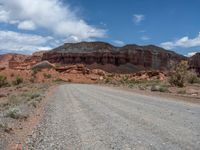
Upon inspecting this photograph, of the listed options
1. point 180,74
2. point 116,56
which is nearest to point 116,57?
point 116,56

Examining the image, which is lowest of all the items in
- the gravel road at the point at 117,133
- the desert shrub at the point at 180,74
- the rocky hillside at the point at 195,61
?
the gravel road at the point at 117,133

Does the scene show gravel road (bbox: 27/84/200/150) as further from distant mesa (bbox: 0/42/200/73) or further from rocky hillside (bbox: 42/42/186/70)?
rocky hillside (bbox: 42/42/186/70)

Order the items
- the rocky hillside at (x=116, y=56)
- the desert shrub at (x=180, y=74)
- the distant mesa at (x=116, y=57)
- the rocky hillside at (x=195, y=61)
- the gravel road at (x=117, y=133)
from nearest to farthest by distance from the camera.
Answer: the gravel road at (x=117, y=133) < the desert shrub at (x=180, y=74) < the rocky hillside at (x=195, y=61) < the distant mesa at (x=116, y=57) < the rocky hillside at (x=116, y=56)

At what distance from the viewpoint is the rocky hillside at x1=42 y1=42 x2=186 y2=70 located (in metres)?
143

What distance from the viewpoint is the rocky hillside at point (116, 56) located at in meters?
143

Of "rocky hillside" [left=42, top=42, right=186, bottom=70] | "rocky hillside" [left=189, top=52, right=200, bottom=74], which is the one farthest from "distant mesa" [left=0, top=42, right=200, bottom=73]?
"rocky hillside" [left=189, top=52, right=200, bottom=74]

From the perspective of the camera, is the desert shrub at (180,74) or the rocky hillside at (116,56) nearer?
the desert shrub at (180,74)

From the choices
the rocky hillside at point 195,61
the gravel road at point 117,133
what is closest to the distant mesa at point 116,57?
the rocky hillside at point 195,61

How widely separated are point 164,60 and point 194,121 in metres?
141

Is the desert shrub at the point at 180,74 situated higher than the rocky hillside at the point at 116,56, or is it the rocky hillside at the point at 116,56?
the rocky hillside at the point at 116,56

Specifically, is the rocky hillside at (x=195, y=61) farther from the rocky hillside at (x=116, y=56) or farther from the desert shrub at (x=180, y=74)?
the desert shrub at (x=180, y=74)

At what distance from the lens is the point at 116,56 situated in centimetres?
14262

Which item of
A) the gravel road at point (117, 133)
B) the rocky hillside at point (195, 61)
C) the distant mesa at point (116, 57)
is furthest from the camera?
the distant mesa at point (116, 57)

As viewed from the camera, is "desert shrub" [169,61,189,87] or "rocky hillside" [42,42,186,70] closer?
"desert shrub" [169,61,189,87]
